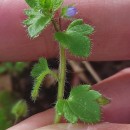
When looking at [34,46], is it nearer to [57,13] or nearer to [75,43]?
[57,13]

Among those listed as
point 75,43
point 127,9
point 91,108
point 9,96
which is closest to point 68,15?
point 75,43

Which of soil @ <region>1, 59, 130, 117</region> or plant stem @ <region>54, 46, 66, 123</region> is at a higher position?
plant stem @ <region>54, 46, 66, 123</region>

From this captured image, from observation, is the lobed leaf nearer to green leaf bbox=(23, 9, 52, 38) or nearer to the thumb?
green leaf bbox=(23, 9, 52, 38)

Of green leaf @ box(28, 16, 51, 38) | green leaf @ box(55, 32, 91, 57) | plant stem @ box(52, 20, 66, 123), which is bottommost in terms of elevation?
plant stem @ box(52, 20, 66, 123)

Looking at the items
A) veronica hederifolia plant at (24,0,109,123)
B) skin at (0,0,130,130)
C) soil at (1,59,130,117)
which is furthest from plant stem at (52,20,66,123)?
soil at (1,59,130,117)

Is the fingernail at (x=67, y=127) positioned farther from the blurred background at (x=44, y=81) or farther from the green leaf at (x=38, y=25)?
the blurred background at (x=44, y=81)

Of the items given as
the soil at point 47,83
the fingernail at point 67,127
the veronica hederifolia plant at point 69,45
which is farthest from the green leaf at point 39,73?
the soil at point 47,83

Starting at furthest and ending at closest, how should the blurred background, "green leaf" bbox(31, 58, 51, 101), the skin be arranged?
the blurred background
the skin
"green leaf" bbox(31, 58, 51, 101)
